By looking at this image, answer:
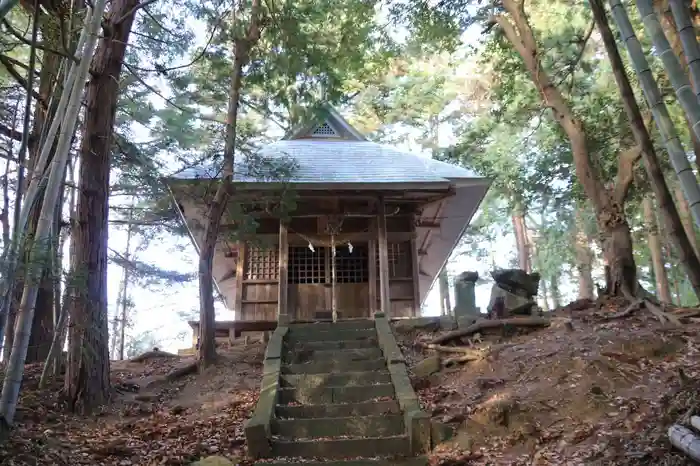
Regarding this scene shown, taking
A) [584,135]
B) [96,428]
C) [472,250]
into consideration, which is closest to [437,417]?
[96,428]

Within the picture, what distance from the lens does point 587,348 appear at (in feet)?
21.4

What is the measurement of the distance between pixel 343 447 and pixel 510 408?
183 cm

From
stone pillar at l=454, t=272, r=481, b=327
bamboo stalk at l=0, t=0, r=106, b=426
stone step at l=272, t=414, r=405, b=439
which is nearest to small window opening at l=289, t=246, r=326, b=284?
Result: stone pillar at l=454, t=272, r=481, b=327

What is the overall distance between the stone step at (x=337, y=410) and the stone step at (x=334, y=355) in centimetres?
138

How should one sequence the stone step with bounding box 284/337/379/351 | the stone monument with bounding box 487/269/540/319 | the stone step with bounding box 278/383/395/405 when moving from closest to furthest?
the stone step with bounding box 278/383/395/405 < the stone step with bounding box 284/337/379/351 < the stone monument with bounding box 487/269/540/319

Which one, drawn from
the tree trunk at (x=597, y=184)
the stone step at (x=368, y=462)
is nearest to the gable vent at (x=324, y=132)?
the tree trunk at (x=597, y=184)

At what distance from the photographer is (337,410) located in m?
6.28

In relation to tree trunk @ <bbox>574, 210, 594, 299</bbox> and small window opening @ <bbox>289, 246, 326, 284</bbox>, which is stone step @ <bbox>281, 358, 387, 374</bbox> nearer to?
small window opening @ <bbox>289, 246, 326, 284</bbox>

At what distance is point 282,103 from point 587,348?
6.87 metres

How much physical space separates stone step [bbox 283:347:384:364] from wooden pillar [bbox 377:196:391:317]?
271cm

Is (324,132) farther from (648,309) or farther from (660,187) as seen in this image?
(660,187)

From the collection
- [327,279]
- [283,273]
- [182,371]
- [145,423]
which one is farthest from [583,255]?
[145,423]

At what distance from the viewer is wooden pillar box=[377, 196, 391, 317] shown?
10.8 meters

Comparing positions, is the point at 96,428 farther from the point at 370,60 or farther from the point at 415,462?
the point at 370,60
